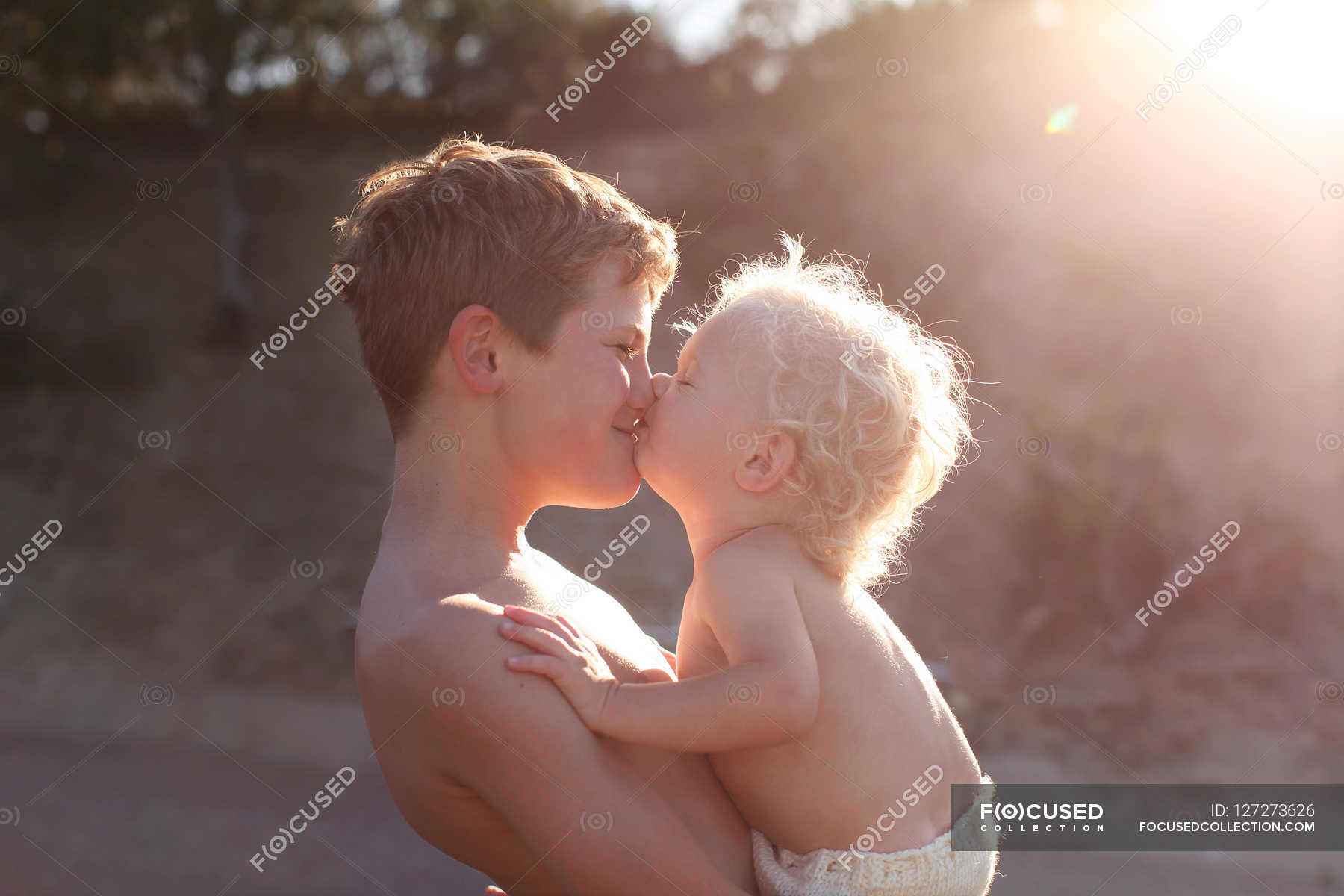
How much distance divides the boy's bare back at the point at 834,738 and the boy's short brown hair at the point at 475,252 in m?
0.63

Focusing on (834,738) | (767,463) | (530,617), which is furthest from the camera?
(767,463)

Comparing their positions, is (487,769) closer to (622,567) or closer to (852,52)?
(622,567)

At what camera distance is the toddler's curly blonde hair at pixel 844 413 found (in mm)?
2141

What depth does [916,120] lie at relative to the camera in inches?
472

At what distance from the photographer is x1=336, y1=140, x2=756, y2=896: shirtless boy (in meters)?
1.69

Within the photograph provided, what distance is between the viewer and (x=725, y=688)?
181 cm

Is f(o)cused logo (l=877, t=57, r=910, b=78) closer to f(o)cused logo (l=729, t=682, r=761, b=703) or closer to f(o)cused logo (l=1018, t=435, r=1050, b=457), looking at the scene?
f(o)cused logo (l=1018, t=435, r=1050, b=457)

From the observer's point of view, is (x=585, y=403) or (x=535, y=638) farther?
(x=585, y=403)

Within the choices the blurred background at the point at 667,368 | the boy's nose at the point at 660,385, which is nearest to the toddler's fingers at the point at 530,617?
the boy's nose at the point at 660,385

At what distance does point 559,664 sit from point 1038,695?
6741mm

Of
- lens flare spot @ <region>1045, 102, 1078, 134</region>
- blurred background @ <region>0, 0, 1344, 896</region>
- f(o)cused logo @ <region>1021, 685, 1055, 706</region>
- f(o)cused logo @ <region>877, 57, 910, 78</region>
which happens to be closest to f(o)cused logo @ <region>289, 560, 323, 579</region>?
blurred background @ <region>0, 0, 1344, 896</region>

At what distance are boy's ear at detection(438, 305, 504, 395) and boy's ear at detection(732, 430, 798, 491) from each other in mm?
530

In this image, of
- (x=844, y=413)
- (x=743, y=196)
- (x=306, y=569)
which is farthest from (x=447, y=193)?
(x=743, y=196)

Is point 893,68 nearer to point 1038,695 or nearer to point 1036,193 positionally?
point 1036,193
